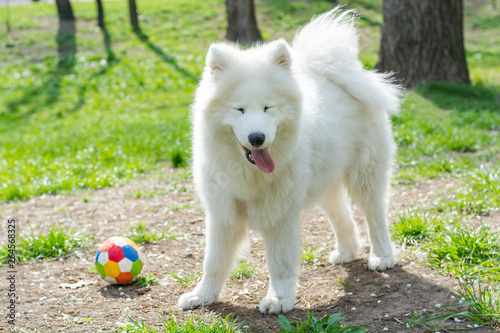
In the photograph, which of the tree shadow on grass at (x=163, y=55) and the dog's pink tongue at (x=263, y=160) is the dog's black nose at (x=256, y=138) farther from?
the tree shadow on grass at (x=163, y=55)

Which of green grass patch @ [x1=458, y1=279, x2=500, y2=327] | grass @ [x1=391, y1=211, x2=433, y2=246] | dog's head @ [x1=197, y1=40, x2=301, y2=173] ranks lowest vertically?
grass @ [x1=391, y1=211, x2=433, y2=246]

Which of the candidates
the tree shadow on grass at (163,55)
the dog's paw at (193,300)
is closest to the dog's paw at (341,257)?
the dog's paw at (193,300)

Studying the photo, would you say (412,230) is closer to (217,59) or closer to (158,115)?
(217,59)

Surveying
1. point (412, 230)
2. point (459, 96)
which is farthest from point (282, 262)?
point (459, 96)

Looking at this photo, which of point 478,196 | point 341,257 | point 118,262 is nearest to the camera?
point 118,262

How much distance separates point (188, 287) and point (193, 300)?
32 cm

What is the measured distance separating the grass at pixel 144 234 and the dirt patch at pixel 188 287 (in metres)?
0.06

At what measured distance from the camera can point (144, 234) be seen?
453 centimetres

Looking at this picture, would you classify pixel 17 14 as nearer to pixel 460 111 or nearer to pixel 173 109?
pixel 173 109

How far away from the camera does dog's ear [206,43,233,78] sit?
10.1ft

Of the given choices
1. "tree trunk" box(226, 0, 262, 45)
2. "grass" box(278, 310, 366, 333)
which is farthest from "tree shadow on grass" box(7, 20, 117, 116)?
"grass" box(278, 310, 366, 333)

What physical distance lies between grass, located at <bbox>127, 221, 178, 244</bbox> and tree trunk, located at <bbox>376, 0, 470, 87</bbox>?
5194 mm

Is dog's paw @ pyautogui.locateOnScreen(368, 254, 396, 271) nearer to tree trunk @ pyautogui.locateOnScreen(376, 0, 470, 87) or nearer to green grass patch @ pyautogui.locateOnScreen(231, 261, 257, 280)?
green grass patch @ pyautogui.locateOnScreen(231, 261, 257, 280)

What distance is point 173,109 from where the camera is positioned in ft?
35.7
